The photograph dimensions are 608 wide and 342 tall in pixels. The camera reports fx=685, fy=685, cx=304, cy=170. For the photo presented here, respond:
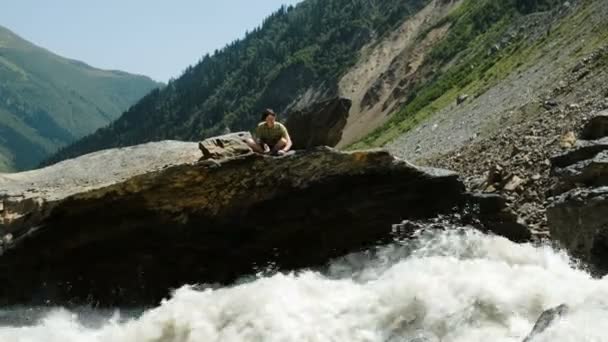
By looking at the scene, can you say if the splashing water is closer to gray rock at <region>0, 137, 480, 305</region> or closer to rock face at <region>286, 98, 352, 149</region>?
gray rock at <region>0, 137, 480, 305</region>

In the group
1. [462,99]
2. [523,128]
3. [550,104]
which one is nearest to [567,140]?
[523,128]

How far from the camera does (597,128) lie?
19266 millimetres

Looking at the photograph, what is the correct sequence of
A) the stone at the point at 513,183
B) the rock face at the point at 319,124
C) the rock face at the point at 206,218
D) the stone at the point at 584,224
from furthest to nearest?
the stone at the point at 513,183 → the rock face at the point at 319,124 → the rock face at the point at 206,218 → the stone at the point at 584,224

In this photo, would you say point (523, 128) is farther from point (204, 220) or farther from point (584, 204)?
point (204, 220)

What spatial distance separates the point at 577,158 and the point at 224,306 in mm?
9783

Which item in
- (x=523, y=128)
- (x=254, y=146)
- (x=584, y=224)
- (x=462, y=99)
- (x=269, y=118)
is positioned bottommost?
(x=584, y=224)

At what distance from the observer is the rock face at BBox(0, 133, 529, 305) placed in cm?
1812

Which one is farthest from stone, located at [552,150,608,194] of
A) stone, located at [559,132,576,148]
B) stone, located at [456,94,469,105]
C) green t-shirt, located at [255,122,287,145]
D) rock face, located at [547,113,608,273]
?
stone, located at [456,94,469,105]

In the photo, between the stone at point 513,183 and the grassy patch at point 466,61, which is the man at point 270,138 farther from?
the grassy patch at point 466,61

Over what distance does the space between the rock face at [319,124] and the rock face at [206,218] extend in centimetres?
181

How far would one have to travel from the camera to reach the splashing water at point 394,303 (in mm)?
11836

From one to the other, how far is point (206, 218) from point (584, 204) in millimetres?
9660

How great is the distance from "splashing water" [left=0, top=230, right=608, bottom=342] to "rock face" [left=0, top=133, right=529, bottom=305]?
996mm

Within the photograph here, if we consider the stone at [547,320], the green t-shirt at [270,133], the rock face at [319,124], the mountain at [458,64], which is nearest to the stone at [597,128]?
the rock face at [319,124]
